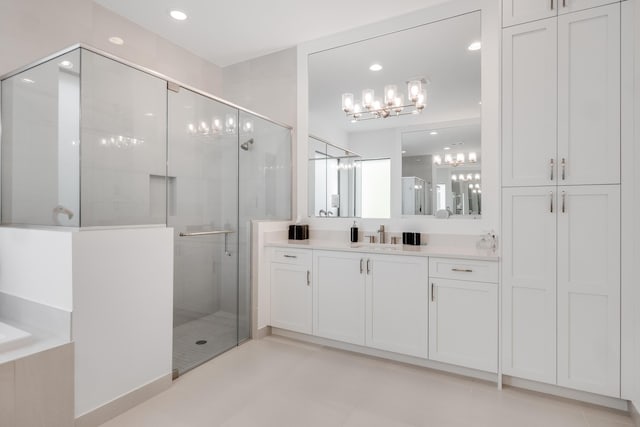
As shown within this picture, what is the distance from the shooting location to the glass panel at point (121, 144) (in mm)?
1789

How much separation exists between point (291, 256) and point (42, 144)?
6.24 feet

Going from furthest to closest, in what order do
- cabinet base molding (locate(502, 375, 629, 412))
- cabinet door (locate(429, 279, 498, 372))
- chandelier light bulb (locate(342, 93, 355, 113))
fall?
chandelier light bulb (locate(342, 93, 355, 113)) < cabinet door (locate(429, 279, 498, 372)) < cabinet base molding (locate(502, 375, 629, 412))

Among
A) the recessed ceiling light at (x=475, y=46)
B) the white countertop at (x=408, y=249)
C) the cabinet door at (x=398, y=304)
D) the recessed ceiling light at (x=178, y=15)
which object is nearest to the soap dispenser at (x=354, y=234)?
the white countertop at (x=408, y=249)

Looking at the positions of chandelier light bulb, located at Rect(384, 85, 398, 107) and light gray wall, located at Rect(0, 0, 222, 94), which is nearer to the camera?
light gray wall, located at Rect(0, 0, 222, 94)

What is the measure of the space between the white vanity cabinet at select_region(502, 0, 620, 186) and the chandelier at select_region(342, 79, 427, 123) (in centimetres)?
76

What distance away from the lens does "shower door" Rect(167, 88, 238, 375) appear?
7.72ft

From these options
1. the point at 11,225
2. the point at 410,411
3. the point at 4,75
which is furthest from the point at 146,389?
the point at 4,75

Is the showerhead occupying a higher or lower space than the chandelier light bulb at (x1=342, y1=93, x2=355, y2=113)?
lower

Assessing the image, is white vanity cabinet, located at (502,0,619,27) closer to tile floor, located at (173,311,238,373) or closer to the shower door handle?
the shower door handle

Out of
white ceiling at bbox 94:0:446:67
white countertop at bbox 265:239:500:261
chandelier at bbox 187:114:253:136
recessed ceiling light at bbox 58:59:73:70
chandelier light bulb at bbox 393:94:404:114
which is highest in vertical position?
white ceiling at bbox 94:0:446:67

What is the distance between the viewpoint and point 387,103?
3002mm

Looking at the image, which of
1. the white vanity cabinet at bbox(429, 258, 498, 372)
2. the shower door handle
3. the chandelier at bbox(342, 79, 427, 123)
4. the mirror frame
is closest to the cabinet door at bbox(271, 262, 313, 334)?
the shower door handle

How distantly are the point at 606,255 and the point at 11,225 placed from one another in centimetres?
367

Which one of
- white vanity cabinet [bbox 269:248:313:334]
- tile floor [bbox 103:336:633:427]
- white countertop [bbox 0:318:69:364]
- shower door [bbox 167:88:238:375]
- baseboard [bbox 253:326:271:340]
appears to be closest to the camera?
white countertop [bbox 0:318:69:364]
